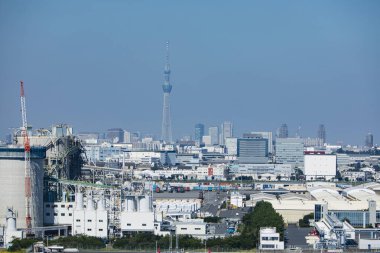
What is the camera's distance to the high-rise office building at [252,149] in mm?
92125

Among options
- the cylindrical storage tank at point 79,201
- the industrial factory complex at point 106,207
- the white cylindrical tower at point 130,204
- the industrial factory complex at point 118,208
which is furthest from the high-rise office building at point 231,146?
Answer: the cylindrical storage tank at point 79,201

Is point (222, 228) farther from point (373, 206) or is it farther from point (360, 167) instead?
point (360, 167)

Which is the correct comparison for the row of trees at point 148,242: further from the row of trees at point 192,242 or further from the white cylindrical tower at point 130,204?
the white cylindrical tower at point 130,204

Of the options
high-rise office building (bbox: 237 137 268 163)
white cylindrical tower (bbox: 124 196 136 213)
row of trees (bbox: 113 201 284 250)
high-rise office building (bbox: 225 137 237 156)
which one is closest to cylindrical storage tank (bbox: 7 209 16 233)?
row of trees (bbox: 113 201 284 250)

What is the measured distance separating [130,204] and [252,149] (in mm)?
62246

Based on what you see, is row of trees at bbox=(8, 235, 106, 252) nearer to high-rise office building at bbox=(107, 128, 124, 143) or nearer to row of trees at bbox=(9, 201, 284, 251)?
row of trees at bbox=(9, 201, 284, 251)

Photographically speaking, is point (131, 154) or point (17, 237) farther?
point (131, 154)

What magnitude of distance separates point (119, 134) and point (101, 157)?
4248 centimetres

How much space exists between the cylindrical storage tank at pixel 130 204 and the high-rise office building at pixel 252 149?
192 ft

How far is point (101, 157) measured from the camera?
86.6 meters

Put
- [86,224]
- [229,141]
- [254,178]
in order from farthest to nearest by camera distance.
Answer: [229,141]
[254,178]
[86,224]

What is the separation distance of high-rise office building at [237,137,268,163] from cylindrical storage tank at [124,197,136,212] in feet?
192

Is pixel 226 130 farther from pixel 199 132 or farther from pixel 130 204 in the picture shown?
pixel 130 204

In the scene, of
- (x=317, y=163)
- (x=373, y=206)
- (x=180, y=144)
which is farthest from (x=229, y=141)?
(x=373, y=206)
